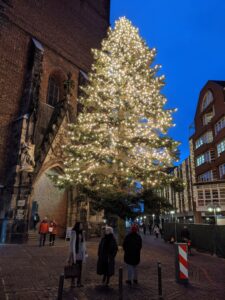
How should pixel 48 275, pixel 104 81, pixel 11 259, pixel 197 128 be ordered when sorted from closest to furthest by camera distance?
pixel 48 275, pixel 11 259, pixel 104 81, pixel 197 128

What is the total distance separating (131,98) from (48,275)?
33.5 feet

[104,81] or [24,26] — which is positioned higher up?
[24,26]

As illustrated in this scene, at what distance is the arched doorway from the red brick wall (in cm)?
379

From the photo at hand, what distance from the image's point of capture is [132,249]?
22.1 feet

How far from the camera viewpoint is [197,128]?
133 feet

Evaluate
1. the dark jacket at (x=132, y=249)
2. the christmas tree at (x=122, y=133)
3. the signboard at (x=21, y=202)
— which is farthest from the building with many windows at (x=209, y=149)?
the dark jacket at (x=132, y=249)

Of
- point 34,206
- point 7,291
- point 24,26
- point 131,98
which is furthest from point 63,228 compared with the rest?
point 24,26

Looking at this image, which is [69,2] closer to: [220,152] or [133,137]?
[133,137]

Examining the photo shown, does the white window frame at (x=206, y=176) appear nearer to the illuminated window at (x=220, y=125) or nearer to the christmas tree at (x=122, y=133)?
the illuminated window at (x=220, y=125)

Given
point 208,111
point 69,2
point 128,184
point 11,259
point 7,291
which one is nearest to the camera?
point 7,291

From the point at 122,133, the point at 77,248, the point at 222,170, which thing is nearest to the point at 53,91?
the point at 122,133

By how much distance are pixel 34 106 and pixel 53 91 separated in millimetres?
5229

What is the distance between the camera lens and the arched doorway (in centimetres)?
1880

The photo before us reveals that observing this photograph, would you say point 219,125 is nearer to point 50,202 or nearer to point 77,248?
point 50,202
